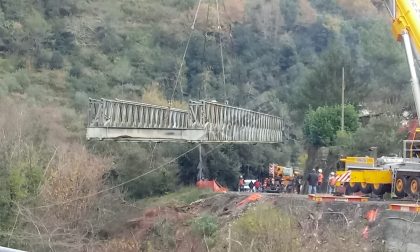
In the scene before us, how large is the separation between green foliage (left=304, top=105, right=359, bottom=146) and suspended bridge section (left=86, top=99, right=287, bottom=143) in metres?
16.8

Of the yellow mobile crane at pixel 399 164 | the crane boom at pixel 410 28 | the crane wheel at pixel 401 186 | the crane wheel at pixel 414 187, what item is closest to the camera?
the crane boom at pixel 410 28

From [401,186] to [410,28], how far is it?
6692 mm

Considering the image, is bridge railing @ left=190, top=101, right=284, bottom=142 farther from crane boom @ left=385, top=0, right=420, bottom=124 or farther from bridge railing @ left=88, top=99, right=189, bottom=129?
crane boom @ left=385, top=0, right=420, bottom=124

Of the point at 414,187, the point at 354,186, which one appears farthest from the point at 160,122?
the point at 414,187

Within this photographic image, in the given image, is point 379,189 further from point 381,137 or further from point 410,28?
point 381,137

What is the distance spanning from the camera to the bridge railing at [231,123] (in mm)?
30172

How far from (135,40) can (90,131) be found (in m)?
54.6

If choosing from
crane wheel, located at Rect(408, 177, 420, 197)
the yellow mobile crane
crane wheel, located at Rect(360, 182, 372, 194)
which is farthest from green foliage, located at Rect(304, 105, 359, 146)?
crane wheel, located at Rect(408, 177, 420, 197)

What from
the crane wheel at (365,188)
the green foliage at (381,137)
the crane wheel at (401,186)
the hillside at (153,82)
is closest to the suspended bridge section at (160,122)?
the crane wheel at (365,188)

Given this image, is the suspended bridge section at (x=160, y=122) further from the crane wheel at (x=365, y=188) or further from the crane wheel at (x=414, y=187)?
the crane wheel at (x=414, y=187)

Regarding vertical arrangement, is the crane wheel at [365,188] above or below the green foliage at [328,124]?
below

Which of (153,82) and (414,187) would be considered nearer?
(414,187)

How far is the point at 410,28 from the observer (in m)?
25.0

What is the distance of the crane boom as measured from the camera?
24.4 m
